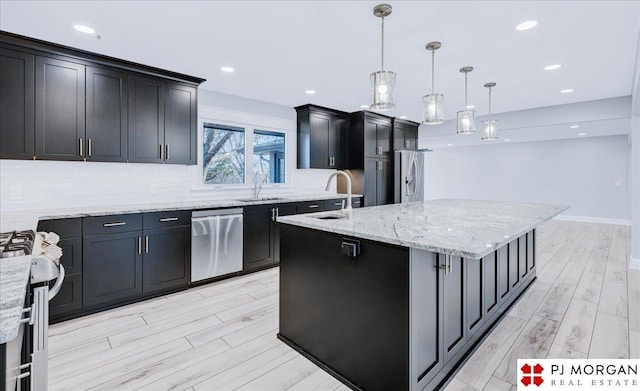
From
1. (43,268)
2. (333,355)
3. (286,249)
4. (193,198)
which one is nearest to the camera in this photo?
(43,268)

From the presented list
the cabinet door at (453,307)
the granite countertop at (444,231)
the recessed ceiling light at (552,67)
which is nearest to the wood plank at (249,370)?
the granite countertop at (444,231)

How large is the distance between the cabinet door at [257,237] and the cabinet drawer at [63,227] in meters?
1.68

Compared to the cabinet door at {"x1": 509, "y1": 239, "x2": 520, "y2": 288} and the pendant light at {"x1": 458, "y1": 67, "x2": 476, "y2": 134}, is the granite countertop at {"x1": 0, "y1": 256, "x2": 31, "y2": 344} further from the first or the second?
the pendant light at {"x1": 458, "y1": 67, "x2": 476, "y2": 134}

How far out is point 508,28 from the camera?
264 centimetres

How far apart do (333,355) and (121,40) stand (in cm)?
315

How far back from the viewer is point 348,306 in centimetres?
194

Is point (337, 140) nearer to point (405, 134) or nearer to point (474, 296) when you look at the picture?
point (405, 134)

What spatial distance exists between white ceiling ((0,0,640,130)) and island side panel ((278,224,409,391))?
169 cm

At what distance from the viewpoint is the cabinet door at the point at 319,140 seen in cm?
527

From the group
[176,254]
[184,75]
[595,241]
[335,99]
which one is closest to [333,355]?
[176,254]

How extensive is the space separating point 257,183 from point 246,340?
2844mm

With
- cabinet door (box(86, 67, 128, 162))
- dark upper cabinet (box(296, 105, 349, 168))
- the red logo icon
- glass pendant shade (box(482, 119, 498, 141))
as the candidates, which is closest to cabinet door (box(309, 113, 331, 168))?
dark upper cabinet (box(296, 105, 349, 168))

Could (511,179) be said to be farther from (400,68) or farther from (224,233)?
(224,233)

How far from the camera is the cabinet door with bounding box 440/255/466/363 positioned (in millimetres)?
1915
